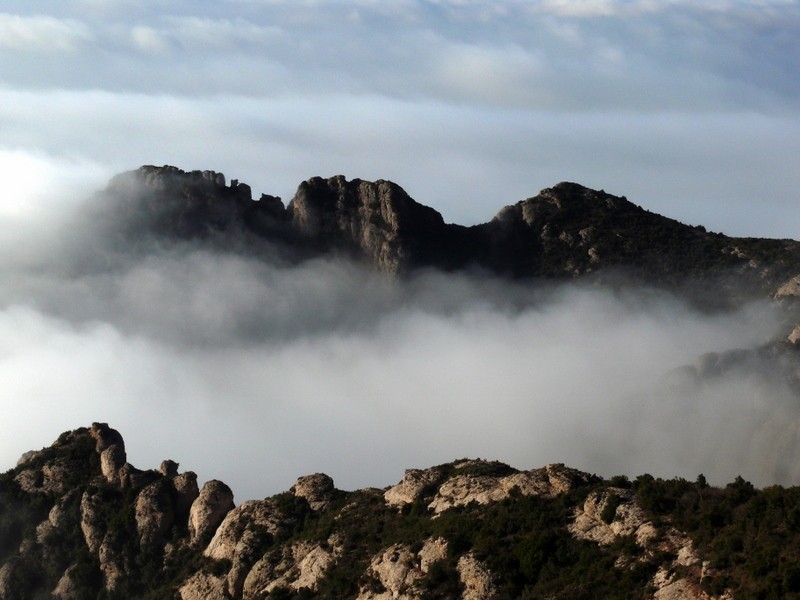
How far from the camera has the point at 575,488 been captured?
133250 millimetres

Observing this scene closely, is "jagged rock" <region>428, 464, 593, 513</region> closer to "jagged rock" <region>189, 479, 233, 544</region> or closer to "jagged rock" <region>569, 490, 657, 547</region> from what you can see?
"jagged rock" <region>569, 490, 657, 547</region>

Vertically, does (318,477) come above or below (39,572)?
above

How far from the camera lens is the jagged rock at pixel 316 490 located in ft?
489

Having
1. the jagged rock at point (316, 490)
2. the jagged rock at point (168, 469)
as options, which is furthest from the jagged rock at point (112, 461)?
the jagged rock at point (316, 490)

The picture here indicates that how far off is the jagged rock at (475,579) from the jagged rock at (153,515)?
3849 cm

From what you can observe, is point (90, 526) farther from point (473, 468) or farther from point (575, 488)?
point (575, 488)

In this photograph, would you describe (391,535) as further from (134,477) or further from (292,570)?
(134,477)

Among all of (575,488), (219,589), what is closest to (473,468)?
(575,488)

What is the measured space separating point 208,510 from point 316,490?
9.63m

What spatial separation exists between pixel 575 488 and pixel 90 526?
47.6m

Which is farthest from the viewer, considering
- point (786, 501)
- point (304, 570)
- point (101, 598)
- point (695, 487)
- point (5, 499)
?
point (5, 499)

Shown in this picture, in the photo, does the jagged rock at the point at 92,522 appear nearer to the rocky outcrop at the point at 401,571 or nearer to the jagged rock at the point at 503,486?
the jagged rock at the point at 503,486

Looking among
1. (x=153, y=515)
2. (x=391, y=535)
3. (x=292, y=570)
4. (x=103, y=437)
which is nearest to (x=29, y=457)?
(x=103, y=437)

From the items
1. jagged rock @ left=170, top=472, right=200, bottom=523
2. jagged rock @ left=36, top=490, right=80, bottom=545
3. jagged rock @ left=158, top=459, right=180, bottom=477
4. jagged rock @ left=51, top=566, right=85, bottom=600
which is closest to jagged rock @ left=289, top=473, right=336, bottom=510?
jagged rock @ left=170, top=472, right=200, bottom=523
